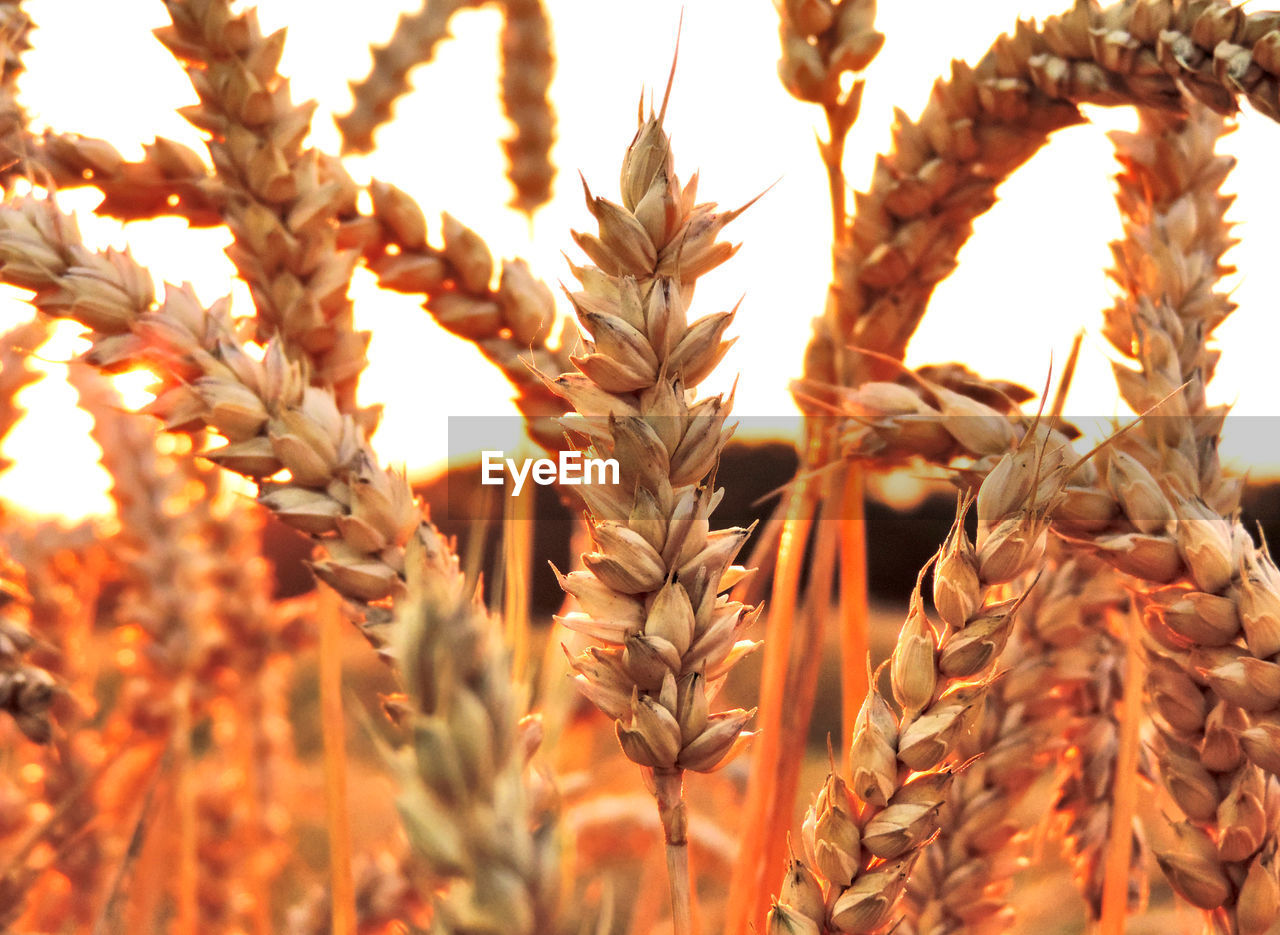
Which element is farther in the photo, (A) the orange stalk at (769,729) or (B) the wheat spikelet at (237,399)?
(A) the orange stalk at (769,729)

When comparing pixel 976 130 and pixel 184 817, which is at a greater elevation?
pixel 976 130

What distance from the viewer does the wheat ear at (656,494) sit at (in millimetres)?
386

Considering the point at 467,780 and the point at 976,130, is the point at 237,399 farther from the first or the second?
the point at 976,130

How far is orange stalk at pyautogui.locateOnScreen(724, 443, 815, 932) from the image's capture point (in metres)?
0.60

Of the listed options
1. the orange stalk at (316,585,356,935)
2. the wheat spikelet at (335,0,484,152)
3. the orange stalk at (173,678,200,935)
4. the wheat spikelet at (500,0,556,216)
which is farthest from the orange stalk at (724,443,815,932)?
the wheat spikelet at (500,0,556,216)

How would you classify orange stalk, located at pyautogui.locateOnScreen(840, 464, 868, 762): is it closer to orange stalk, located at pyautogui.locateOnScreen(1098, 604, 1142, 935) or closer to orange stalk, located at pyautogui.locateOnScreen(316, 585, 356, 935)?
orange stalk, located at pyautogui.locateOnScreen(1098, 604, 1142, 935)

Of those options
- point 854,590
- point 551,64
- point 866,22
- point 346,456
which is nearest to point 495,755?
point 346,456

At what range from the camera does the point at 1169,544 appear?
490mm

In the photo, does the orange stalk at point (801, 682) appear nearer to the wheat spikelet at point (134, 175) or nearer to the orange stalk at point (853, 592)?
the orange stalk at point (853, 592)

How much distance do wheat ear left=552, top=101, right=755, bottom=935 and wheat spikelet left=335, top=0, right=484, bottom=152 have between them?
80cm

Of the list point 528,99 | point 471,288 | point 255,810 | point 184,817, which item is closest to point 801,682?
point 471,288

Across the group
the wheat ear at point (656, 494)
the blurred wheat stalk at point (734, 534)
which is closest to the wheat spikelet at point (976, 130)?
the blurred wheat stalk at point (734, 534)

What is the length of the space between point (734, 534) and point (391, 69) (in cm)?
97

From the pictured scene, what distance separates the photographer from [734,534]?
1.34 ft
